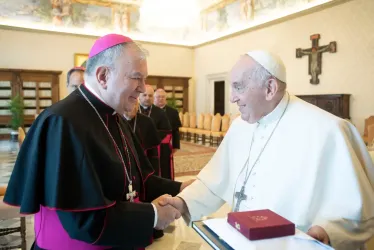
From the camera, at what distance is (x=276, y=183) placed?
1.78 metres

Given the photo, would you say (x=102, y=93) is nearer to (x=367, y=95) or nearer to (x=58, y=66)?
(x=367, y=95)

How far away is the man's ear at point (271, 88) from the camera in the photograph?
6.04 feet

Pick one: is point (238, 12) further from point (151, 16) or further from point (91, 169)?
point (91, 169)

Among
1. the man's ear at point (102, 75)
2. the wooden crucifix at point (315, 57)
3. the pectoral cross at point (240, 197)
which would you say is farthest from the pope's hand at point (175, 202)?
the wooden crucifix at point (315, 57)

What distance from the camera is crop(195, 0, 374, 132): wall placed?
8.64 metres

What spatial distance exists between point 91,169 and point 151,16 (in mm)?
14591

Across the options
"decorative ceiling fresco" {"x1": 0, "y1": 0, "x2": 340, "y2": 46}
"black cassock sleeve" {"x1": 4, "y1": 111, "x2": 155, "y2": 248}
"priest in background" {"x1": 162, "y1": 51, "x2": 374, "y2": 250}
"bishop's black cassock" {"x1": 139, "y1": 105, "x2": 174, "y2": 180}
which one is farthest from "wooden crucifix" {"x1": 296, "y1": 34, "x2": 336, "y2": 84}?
"black cassock sleeve" {"x1": 4, "y1": 111, "x2": 155, "y2": 248}

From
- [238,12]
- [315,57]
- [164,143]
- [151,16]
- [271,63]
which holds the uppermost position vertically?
[151,16]

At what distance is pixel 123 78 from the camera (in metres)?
1.59

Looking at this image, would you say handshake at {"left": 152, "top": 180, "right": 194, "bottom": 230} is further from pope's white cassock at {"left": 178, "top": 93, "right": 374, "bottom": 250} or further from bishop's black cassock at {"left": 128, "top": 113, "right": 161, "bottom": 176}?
bishop's black cassock at {"left": 128, "top": 113, "right": 161, "bottom": 176}

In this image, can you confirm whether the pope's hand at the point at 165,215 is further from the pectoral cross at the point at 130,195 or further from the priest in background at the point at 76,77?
the priest in background at the point at 76,77

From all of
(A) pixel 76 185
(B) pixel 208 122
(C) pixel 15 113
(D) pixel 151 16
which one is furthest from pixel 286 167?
(D) pixel 151 16

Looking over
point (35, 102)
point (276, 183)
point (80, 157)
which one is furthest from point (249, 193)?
point (35, 102)

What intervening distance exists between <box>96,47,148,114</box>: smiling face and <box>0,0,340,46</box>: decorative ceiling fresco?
33.1 ft
